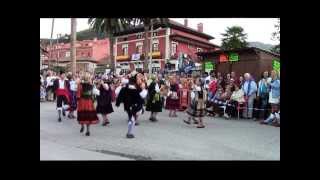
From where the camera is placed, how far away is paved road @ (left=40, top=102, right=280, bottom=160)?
7500 mm

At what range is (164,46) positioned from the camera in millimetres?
24875

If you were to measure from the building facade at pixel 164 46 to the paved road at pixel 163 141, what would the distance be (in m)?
4.38

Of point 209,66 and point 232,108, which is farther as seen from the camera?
point 209,66

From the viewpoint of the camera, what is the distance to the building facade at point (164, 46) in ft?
58.3

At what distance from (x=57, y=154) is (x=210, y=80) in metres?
6.84

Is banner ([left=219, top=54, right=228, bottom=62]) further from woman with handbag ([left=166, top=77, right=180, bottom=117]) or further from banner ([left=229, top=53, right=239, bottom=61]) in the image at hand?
woman with handbag ([left=166, top=77, right=180, bottom=117])

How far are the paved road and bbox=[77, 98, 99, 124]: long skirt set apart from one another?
1.06ft

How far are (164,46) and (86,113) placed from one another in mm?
15737

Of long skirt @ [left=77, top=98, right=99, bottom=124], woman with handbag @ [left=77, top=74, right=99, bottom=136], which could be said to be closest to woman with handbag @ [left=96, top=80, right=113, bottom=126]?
woman with handbag @ [left=77, top=74, right=99, bottom=136]

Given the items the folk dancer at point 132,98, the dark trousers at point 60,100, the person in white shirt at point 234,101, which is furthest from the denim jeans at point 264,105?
the dark trousers at point 60,100

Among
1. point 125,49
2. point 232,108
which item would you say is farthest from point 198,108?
point 125,49

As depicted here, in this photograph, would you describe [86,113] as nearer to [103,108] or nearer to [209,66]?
[103,108]
